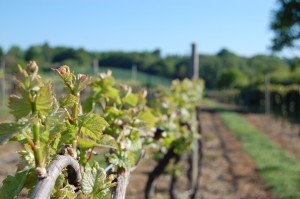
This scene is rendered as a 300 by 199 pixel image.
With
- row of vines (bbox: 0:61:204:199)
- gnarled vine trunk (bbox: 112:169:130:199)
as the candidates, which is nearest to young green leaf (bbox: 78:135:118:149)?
row of vines (bbox: 0:61:204:199)

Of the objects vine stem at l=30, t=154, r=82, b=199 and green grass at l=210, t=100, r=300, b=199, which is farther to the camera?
green grass at l=210, t=100, r=300, b=199

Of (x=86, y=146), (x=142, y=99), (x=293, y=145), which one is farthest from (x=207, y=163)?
(x=86, y=146)

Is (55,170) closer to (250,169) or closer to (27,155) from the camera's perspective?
(27,155)

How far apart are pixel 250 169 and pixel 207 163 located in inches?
36.8

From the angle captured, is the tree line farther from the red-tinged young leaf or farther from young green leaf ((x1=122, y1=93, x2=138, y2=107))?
the red-tinged young leaf

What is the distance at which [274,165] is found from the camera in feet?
28.2

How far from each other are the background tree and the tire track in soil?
9.53ft

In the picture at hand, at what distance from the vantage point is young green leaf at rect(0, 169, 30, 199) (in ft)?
2.58

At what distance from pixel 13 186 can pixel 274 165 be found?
27.2 ft

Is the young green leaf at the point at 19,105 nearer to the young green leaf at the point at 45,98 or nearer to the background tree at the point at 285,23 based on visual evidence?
the young green leaf at the point at 45,98

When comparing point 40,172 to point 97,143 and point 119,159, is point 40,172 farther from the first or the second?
point 119,159

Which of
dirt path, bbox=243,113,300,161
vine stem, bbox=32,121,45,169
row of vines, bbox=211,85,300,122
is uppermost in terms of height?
vine stem, bbox=32,121,45,169

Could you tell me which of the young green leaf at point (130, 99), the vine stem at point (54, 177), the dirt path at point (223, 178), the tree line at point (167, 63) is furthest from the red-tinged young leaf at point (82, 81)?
the tree line at point (167, 63)

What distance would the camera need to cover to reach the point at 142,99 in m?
1.91
